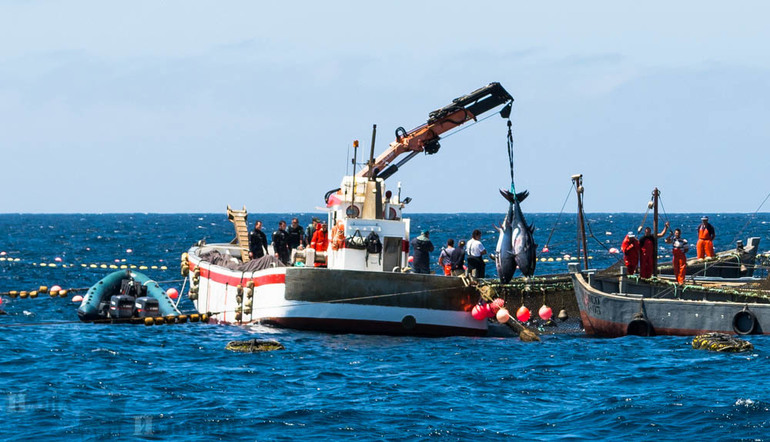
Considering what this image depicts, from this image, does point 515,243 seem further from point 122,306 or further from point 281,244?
point 122,306

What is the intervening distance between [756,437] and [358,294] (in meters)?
11.3

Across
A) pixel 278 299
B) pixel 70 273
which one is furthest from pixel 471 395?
Answer: pixel 70 273

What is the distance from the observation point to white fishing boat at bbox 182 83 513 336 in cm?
2633

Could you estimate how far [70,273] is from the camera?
2082 inches

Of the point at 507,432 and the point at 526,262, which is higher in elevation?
the point at 526,262

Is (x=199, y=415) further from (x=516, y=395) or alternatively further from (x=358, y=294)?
(x=358, y=294)

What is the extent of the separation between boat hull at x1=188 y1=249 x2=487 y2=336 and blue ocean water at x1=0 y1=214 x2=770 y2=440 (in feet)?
1.49

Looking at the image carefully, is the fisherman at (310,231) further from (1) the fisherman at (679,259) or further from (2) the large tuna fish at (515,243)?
(1) the fisherman at (679,259)

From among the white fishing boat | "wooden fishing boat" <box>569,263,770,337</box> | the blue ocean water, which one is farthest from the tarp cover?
"wooden fishing boat" <box>569,263,770,337</box>

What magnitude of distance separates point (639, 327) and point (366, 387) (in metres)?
9.29

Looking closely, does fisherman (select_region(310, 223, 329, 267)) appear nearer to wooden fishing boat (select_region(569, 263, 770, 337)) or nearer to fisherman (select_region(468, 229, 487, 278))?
fisherman (select_region(468, 229, 487, 278))

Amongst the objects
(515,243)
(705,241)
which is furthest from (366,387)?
(705,241)

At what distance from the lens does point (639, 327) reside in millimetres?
27438

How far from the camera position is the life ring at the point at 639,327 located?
2733 cm
